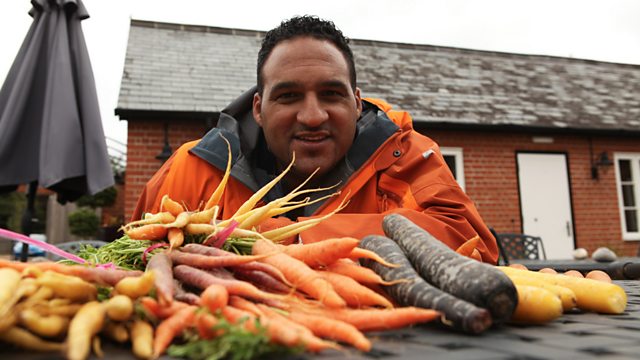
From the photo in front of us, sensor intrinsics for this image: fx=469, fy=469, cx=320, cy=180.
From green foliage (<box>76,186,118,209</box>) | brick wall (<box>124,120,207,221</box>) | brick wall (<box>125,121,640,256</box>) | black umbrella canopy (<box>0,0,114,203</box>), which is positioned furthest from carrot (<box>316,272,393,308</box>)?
green foliage (<box>76,186,118,209</box>)

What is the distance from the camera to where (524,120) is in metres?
10.1

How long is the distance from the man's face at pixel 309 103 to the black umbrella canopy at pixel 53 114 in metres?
2.37

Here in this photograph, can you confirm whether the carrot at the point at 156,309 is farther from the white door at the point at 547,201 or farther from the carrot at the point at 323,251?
the white door at the point at 547,201

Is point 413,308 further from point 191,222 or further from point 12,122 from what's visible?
point 12,122

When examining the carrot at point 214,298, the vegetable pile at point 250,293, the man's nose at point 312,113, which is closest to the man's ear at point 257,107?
the man's nose at point 312,113

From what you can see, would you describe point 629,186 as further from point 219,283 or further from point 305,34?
point 219,283

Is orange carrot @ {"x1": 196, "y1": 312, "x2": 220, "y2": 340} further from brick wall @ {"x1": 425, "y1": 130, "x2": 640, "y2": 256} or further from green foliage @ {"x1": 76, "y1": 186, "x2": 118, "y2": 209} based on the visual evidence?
green foliage @ {"x1": 76, "y1": 186, "x2": 118, "y2": 209}

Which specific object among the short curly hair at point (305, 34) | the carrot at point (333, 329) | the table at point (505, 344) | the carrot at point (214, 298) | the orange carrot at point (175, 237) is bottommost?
the table at point (505, 344)

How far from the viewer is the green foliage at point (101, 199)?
1598 centimetres

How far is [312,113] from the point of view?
7.33ft

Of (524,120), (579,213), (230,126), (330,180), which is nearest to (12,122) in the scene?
(230,126)

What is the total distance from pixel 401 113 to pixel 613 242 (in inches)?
381

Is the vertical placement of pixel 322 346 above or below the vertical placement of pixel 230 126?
below

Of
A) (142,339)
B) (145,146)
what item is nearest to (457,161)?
(145,146)
